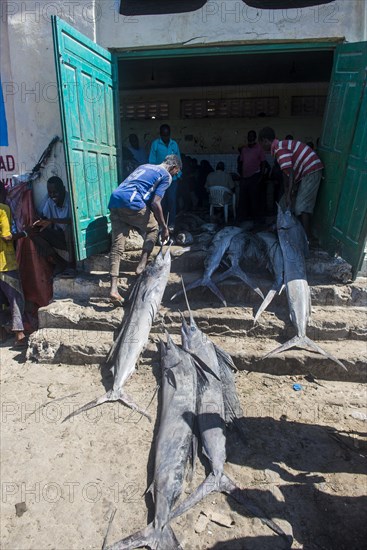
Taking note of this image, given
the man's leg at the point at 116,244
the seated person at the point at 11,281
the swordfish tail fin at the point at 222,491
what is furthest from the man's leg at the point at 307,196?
the swordfish tail fin at the point at 222,491

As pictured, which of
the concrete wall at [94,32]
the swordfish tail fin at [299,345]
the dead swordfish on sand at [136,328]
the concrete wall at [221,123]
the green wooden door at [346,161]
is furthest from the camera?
the concrete wall at [221,123]

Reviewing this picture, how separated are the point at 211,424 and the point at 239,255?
2370mm

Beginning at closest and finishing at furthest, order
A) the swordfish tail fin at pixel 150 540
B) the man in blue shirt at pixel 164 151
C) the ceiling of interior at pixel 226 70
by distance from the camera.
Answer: the swordfish tail fin at pixel 150 540, the man in blue shirt at pixel 164 151, the ceiling of interior at pixel 226 70

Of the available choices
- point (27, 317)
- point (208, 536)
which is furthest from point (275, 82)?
point (208, 536)

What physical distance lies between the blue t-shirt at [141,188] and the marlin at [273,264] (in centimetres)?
150

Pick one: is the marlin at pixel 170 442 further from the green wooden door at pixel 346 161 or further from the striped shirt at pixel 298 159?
the striped shirt at pixel 298 159

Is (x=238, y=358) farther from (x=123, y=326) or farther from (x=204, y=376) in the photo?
(x=123, y=326)

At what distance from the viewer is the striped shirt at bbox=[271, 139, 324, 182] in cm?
547

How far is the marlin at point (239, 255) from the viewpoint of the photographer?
480 cm

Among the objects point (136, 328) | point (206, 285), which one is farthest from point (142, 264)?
point (136, 328)

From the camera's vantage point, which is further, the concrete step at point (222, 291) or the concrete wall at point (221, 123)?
the concrete wall at point (221, 123)

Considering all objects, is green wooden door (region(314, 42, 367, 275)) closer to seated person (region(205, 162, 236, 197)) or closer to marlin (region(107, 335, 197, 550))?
marlin (region(107, 335, 197, 550))

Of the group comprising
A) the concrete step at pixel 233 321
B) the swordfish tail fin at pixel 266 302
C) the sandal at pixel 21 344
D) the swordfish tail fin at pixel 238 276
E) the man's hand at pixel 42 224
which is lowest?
the sandal at pixel 21 344

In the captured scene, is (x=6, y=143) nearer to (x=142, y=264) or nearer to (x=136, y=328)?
(x=142, y=264)
